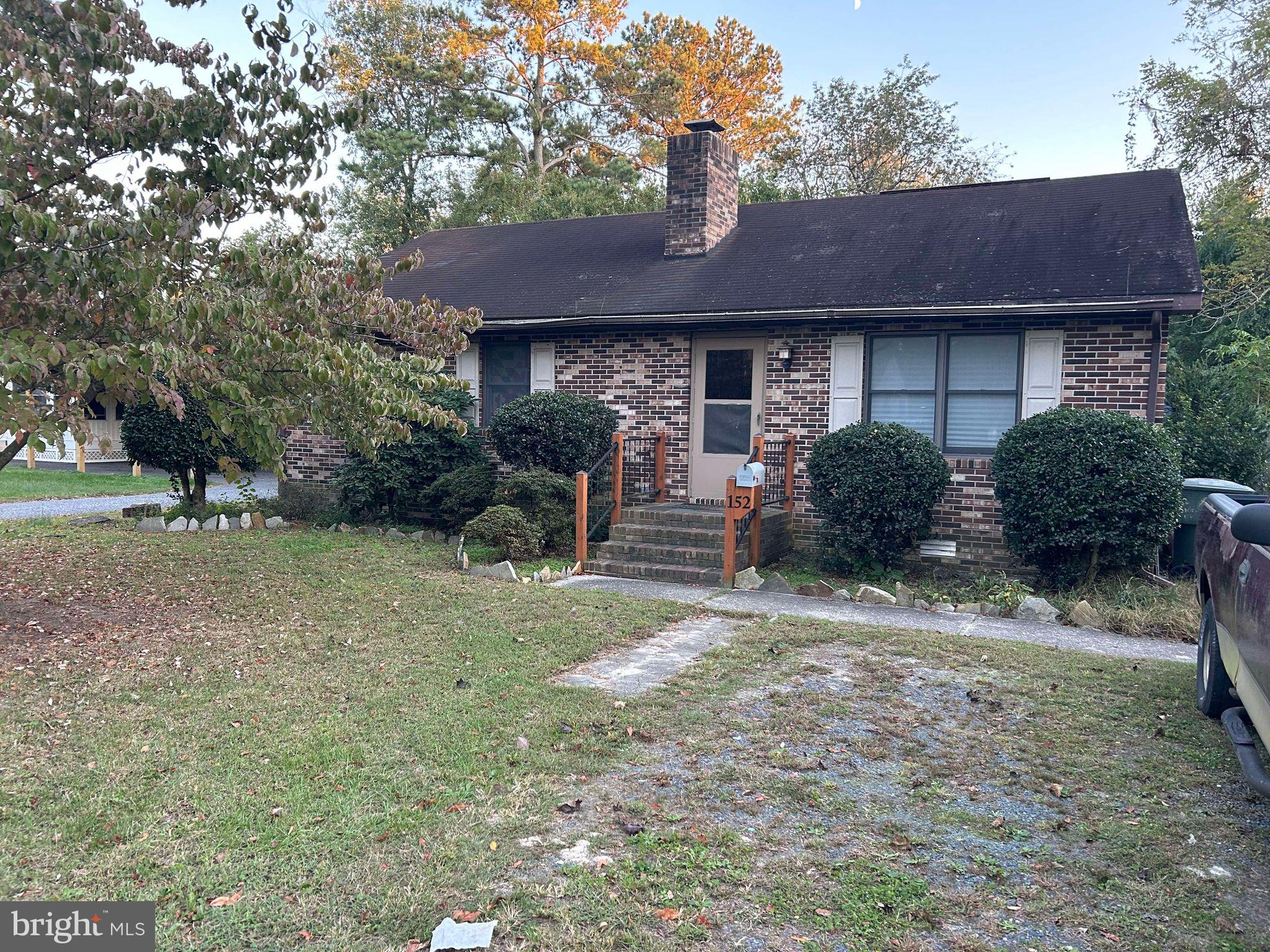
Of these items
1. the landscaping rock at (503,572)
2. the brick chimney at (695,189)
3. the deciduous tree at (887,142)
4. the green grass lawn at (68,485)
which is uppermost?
the deciduous tree at (887,142)

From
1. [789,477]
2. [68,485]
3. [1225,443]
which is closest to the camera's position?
[789,477]

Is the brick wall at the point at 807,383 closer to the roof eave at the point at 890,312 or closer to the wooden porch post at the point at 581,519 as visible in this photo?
the roof eave at the point at 890,312

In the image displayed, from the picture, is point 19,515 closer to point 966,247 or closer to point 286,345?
point 286,345

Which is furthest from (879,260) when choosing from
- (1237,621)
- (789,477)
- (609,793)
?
(609,793)

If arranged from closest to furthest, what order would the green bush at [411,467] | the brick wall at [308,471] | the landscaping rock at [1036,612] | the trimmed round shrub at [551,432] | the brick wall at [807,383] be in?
the landscaping rock at [1036,612], the brick wall at [807,383], the trimmed round shrub at [551,432], the green bush at [411,467], the brick wall at [308,471]

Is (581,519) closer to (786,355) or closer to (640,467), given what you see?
(640,467)

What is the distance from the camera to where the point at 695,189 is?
1295 cm

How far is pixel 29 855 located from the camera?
3.18m

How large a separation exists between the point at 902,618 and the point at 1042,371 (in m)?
3.72

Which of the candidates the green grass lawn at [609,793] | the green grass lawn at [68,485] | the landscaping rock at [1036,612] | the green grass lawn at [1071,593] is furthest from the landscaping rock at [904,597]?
the green grass lawn at [68,485]

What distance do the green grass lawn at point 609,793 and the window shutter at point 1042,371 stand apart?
12.8 ft

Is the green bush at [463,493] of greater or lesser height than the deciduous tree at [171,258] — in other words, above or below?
below

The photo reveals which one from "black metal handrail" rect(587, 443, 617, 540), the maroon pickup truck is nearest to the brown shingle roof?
"black metal handrail" rect(587, 443, 617, 540)

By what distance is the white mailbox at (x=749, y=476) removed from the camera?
9367 millimetres
